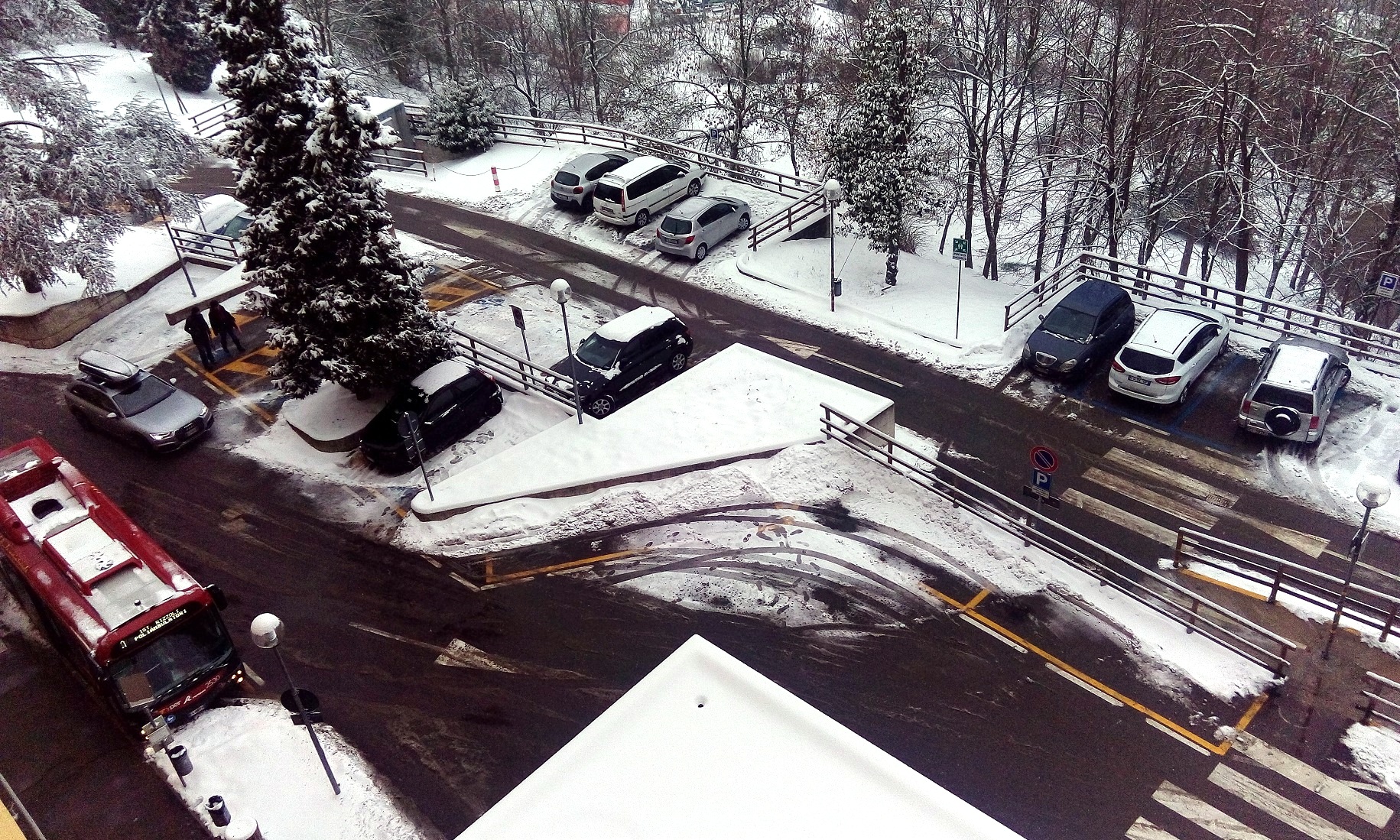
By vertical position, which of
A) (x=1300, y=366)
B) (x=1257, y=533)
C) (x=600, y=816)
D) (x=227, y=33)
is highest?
(x=227, y=33)

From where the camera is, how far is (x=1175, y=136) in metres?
26.1

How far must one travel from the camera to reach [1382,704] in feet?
46.7

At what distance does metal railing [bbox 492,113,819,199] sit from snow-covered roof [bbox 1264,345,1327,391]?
1564 centimetres

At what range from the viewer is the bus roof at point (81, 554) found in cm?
1448

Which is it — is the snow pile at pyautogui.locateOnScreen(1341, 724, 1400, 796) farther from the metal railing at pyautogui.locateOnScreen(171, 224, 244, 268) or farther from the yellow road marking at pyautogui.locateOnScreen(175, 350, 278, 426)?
the metal railing at pyautogui.locateOnScreen(171, 224, 244, 268)

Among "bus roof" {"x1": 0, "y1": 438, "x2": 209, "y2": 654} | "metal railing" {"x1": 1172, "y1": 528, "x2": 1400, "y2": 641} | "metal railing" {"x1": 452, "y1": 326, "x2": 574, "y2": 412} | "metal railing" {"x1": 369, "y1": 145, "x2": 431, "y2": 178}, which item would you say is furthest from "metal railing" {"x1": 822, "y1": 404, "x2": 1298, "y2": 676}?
"metal railing" {"x1": 369, "y1": 145, "x2": 431, "y2": 178}

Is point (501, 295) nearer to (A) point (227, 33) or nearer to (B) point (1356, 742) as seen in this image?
(A) point (227, 33)

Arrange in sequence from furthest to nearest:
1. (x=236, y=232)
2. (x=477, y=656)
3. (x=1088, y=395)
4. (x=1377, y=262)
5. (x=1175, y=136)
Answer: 1. (x=236, y=232)
2. (x=1175, y=136)
3. (x=1377, y=262)
4. (x=1088, y=395)
5. (x=477, y=656)

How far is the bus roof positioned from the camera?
14.5 m

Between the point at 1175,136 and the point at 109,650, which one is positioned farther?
the point at 1175,136

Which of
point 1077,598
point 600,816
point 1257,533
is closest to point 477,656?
point 600,816

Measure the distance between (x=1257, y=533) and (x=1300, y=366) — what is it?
177 inches

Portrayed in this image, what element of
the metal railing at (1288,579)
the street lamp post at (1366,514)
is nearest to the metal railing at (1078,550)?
the street lamp post at (1366,514)

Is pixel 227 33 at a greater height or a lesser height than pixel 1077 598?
greater
